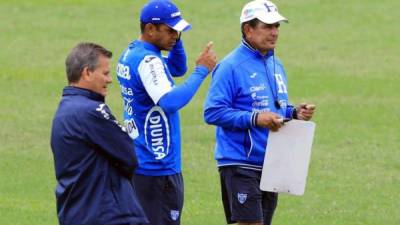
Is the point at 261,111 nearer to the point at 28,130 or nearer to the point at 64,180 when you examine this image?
the point at 64,180

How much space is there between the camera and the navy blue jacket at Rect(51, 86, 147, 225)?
7473mm

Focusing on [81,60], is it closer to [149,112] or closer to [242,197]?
[149,112]

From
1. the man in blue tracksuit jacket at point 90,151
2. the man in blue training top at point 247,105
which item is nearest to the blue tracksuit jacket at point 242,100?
the man in blue training top at point 247,105

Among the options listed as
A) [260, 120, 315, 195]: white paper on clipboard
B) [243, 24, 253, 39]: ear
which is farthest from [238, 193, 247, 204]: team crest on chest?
[243, 24, 253, 39]: ear

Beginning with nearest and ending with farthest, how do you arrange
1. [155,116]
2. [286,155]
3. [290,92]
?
1. [155,116]
2. [286,155]
3. [290,92]

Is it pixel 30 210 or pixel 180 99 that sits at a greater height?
pixel 180 99

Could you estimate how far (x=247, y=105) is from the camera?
30.2 ft

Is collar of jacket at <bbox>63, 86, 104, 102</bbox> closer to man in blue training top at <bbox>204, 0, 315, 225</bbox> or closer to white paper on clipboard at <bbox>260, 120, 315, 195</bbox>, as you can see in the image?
man in blue training top at <bbox>204, 0, 315, 225</bbox>

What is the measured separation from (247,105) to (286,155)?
464 mm

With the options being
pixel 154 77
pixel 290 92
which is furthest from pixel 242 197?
pixel 290 92

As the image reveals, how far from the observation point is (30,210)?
12570 mm

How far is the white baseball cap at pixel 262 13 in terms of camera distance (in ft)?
30.2

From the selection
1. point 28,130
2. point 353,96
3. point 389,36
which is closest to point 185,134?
point 28,130

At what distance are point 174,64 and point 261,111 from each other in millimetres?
859
